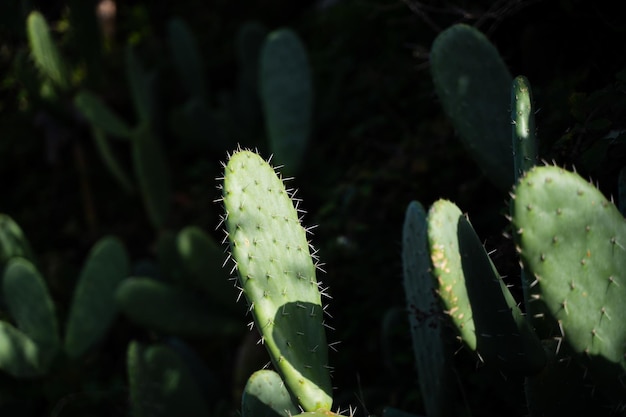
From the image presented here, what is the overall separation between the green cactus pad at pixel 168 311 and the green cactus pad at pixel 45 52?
4.77 feet

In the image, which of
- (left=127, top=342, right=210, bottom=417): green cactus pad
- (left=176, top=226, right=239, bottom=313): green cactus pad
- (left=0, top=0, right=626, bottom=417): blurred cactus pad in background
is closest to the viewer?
(left=0, top=0, right=626, bottom=417): blurred cactus pad in background

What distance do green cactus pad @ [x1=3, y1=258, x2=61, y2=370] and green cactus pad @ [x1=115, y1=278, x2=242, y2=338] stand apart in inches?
11.3

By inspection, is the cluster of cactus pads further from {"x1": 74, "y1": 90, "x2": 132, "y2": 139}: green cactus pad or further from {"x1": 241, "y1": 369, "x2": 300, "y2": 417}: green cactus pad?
{"x1": 74, "y1": 90, "x2": 132, "y2": 139}: green cactus pad

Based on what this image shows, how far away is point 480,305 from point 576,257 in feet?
0.66

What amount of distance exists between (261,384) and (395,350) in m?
1.12

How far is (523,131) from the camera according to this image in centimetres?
151

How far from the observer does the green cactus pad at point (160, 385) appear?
7.92ft

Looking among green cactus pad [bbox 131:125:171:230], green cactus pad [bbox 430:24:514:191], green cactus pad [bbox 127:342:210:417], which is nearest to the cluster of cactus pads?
green cactus pad [bbox 430:24:514:191]

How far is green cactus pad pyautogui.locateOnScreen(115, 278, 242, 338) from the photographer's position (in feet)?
10.6

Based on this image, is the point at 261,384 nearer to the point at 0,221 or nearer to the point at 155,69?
the point at 0,221

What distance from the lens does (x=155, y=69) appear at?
5031 mm

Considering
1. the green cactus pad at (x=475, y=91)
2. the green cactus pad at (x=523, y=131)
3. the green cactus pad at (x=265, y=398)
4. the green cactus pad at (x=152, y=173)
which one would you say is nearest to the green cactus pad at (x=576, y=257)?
the green cactus pad at (x=523, y=131)

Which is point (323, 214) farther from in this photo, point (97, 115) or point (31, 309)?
point (97, 115)

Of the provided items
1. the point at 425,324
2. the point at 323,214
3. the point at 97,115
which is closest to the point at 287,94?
the point at 323,214
